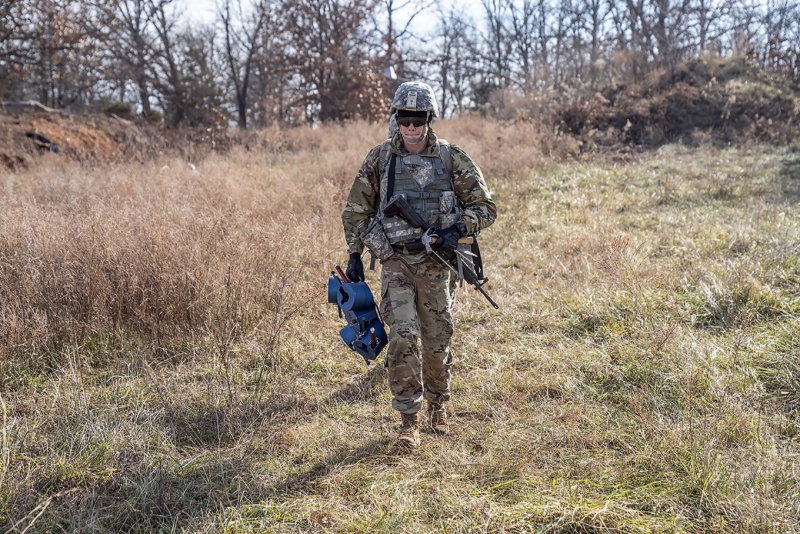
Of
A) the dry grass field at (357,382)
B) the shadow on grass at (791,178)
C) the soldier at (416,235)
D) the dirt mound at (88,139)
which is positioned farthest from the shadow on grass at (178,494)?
the dirt mound at (88,139)

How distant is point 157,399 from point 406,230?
1.88 meters

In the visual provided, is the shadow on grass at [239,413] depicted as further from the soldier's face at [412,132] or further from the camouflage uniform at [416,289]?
the soldier's face at [412,132]

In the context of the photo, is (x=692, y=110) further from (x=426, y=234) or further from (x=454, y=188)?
(x=426, y=234)

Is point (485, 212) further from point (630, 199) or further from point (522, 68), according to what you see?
point (522, 68)

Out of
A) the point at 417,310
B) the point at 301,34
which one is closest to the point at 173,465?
the point at 417,310

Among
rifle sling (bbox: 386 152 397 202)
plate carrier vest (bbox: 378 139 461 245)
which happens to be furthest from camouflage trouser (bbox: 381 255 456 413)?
rifle sling (bbox: 386 152 397 202)

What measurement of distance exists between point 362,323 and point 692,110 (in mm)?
13021

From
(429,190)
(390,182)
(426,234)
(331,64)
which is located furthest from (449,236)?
(331,64)

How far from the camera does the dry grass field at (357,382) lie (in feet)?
8.07

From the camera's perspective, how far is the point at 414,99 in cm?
298

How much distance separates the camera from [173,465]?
9.11ft

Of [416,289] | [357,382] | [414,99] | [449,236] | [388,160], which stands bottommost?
[357,382]

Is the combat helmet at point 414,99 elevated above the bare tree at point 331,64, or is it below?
below

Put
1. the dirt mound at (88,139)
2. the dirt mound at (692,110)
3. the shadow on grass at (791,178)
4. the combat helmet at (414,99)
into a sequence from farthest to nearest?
1. the dirt mound at (692,110)
2. the dirt mound at (88,139)
3. the shadow on grass at (791,178)
4. the combat helmet at (414,99)
